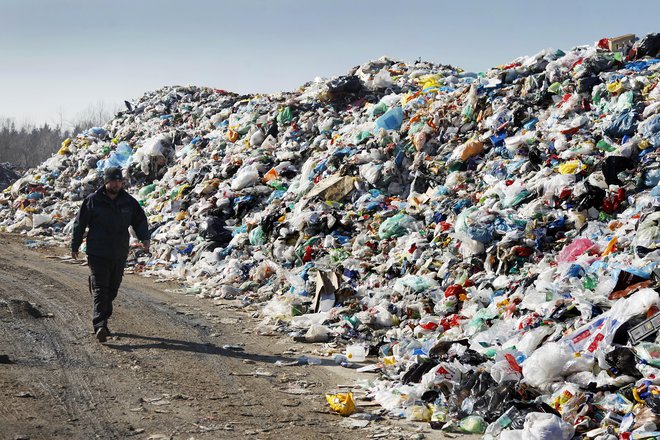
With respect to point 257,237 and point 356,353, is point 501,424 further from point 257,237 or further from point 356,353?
point 257,237

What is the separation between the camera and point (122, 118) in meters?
18.9

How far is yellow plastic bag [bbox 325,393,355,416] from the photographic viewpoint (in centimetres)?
436

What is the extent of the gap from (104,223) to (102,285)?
53 cm

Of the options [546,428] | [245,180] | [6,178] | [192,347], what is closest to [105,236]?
[192,347]

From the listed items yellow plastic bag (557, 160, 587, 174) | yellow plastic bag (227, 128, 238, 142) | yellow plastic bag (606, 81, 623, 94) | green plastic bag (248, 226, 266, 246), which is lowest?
green plastic bag (248, 226, 266, 246)

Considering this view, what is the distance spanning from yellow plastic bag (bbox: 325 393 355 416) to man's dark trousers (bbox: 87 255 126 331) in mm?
2194

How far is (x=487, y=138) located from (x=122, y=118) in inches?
493

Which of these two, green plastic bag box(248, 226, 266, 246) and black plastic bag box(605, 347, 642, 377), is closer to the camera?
black plastic bag box(605, 347, 642, 377)

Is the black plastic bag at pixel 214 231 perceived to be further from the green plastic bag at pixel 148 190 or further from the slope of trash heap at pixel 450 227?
the green plastic bag at pixel 148 190

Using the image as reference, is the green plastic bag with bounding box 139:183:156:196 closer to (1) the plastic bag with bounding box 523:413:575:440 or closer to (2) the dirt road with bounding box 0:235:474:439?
(2) the dirt road with bounding box 0:235:474:439

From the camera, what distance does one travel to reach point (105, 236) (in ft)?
18.7

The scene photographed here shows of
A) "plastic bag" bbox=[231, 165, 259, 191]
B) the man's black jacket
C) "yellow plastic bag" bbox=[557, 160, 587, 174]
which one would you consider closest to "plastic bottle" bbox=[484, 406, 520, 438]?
the man's black jacket

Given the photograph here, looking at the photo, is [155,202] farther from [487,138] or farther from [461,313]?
[461,313]

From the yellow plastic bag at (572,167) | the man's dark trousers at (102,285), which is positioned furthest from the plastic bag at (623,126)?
the man's dark trousers at (102,285)
